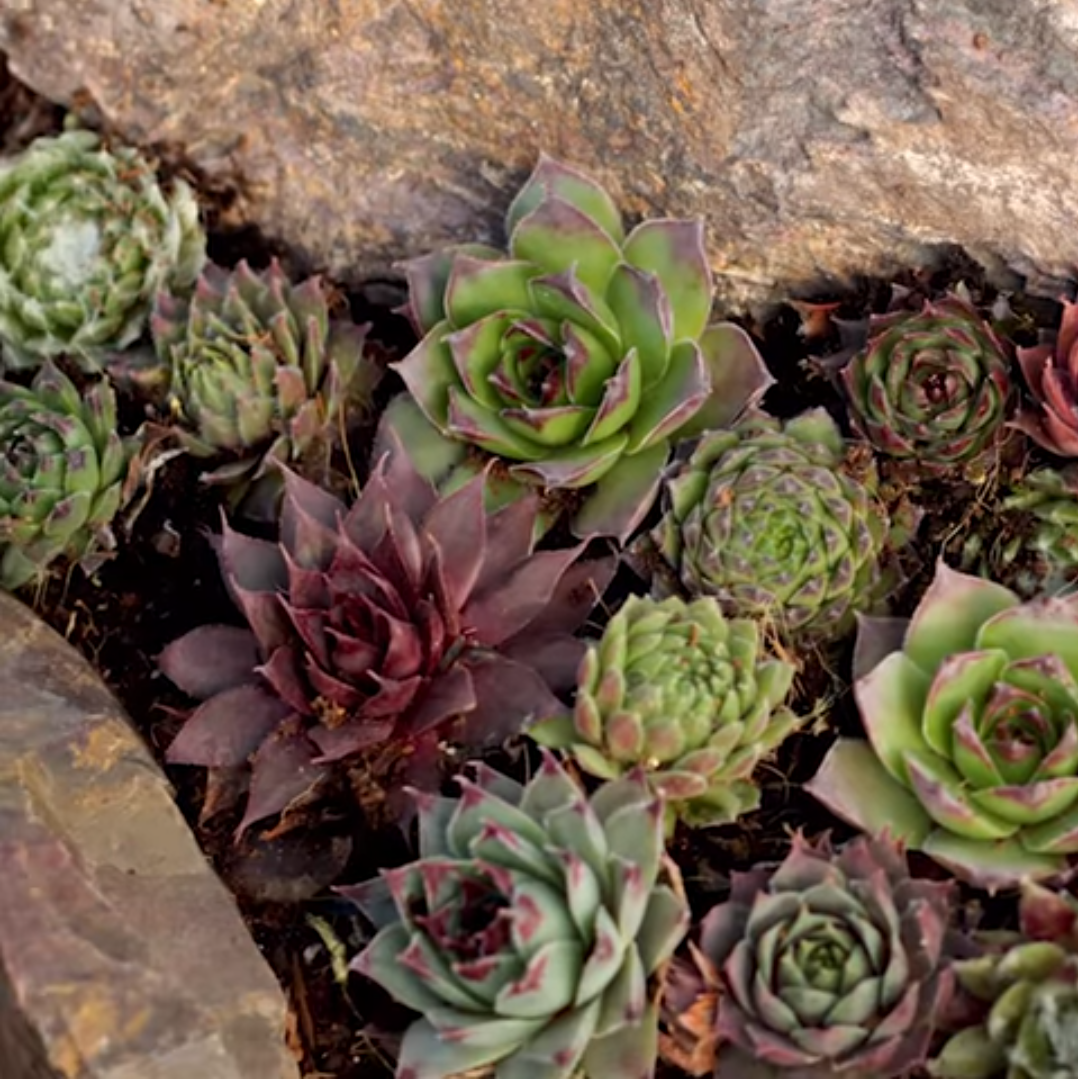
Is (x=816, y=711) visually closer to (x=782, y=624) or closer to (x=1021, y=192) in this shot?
(x=782, y=624)

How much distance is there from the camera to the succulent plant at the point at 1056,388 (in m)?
2.21

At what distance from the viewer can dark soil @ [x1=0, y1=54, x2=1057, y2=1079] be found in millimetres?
2139

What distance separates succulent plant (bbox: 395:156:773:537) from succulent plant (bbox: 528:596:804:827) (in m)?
0.26

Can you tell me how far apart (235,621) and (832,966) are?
41.3 inches

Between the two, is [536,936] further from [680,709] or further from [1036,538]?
[1036,538]

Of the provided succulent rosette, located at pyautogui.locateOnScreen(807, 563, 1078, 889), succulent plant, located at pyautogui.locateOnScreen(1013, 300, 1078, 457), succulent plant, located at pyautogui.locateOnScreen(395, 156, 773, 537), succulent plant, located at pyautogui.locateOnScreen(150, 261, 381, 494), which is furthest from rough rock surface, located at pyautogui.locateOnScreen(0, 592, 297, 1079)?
succulent plant, located at pyautogui.locateOnScreen(1013, 300, 1078, 457)

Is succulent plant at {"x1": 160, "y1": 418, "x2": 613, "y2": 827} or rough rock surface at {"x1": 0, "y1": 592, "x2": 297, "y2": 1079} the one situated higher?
succulent plant at {"x1": 160, "y1": 418, "x2": 613, "y2": 827}

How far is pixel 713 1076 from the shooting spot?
197 cm

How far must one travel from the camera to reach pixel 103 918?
192cm

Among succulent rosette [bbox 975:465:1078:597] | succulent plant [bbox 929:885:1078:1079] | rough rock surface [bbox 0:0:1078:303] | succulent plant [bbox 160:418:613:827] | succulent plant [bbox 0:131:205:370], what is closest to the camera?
succulent plant [bbox 929:885:1078:1079]

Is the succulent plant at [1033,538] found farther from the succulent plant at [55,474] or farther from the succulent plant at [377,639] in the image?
the succulent plant at [55,474]

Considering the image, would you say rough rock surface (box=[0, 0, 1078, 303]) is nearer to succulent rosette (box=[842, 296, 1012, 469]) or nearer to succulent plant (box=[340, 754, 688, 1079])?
succulent rosette (box=[842, 296, 1012, 469])

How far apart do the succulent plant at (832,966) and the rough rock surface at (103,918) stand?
1.74 feet

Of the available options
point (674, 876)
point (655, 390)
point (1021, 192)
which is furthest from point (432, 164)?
point (674, 876)
